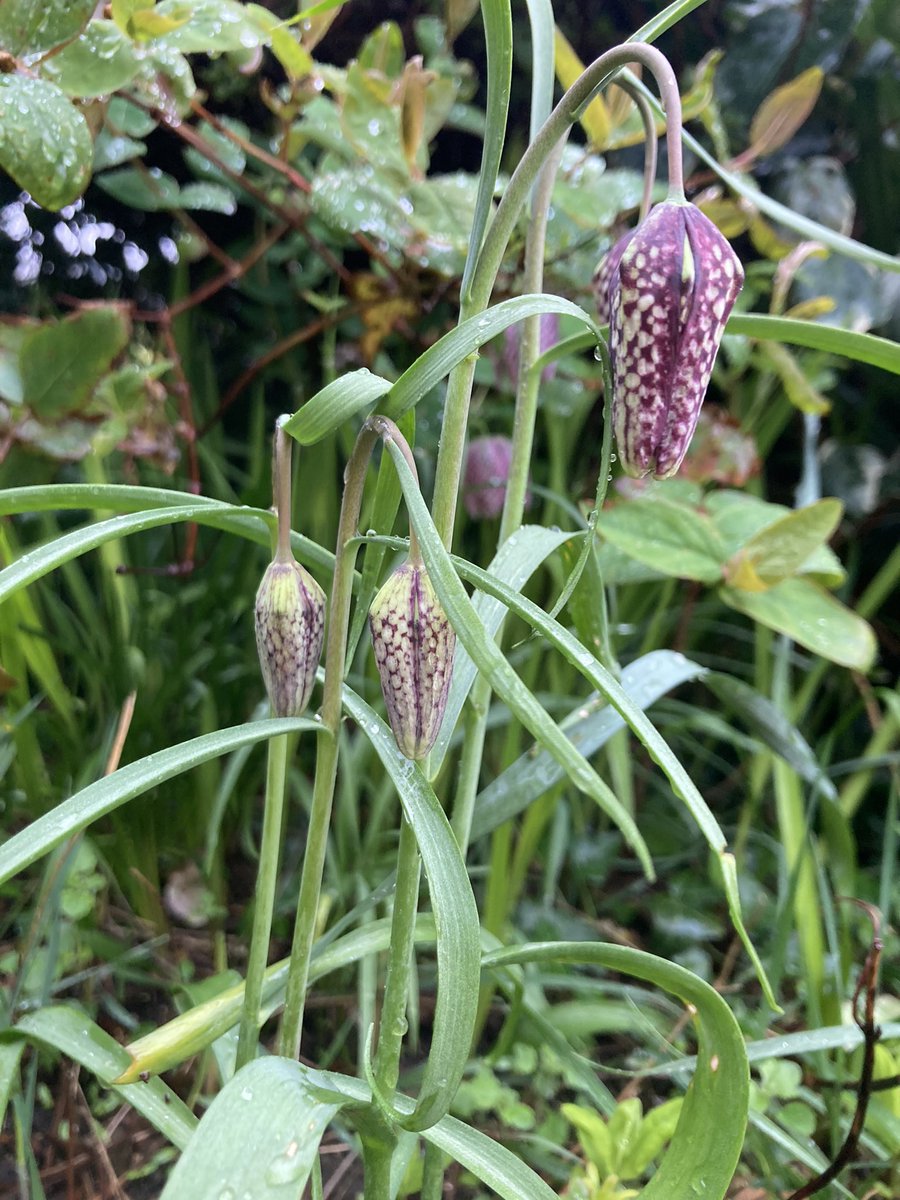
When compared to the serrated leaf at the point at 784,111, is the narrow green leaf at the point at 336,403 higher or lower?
lower

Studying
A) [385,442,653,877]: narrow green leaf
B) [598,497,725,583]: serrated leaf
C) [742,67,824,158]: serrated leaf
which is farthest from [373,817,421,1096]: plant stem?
[742,67,824,158]: serrated leaf

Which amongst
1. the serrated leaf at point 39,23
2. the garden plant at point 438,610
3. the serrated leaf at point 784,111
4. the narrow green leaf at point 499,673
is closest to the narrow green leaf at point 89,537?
the garden plant at point 438,610

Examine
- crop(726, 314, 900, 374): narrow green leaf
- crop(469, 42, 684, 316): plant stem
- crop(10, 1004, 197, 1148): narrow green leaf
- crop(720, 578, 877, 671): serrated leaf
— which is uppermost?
crop(469, 42, 684, 316): plant stem

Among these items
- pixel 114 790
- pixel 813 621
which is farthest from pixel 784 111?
pixel 114 790

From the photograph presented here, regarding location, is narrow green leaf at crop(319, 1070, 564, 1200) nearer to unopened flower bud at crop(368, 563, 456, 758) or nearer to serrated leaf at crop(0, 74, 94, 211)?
unopened flower bud at crop(368, 563, 456, 758)

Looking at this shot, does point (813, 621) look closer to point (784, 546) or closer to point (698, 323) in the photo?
point (784, 546)

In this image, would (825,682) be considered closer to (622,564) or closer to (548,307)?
(622,564)

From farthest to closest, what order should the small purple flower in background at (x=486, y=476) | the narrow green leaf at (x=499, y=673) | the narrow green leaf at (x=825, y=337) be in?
the small purple flower in background at (x=486, y=476)
the narrow green leaf at (x=825, y=337)
the narrow green leaf at (x=499, y=673)

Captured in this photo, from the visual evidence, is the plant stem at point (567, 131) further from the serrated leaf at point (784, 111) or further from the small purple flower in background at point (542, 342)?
the serrated leaf at point (784, 111)
